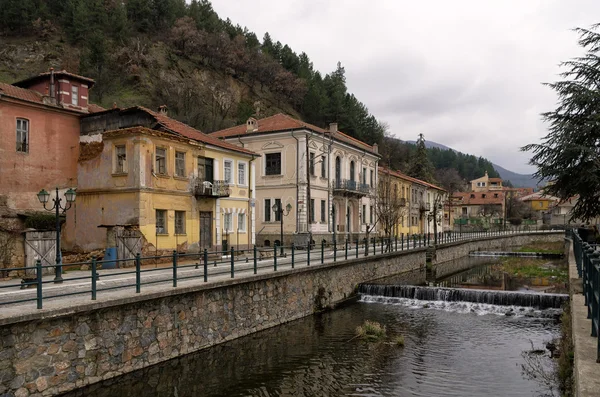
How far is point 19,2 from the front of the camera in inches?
2862

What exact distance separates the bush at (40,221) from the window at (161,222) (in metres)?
4.56

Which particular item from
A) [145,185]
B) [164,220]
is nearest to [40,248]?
[145,185]

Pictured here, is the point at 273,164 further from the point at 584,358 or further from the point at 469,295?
the point at 584,358

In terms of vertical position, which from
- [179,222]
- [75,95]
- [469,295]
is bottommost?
[469,295]

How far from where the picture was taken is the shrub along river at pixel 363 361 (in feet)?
37.2

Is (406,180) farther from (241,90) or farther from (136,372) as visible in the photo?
(136,372)

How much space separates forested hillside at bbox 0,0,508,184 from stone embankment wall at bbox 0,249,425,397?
4763 cm

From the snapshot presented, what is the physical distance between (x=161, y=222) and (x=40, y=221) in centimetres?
522

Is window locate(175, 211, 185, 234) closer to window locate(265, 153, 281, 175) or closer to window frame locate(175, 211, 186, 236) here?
window frame locate(175, 211, 186, 236)

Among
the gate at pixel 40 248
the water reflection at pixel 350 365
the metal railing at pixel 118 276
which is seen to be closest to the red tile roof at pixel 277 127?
Result: the metal railing at pixel 118 276

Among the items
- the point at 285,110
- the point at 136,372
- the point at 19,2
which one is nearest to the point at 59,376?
the point at 136,372

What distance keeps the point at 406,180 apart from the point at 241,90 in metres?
36.8

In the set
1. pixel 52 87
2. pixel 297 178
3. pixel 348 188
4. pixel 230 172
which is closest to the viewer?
pixel 52 87

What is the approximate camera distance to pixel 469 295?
21.2 meters
